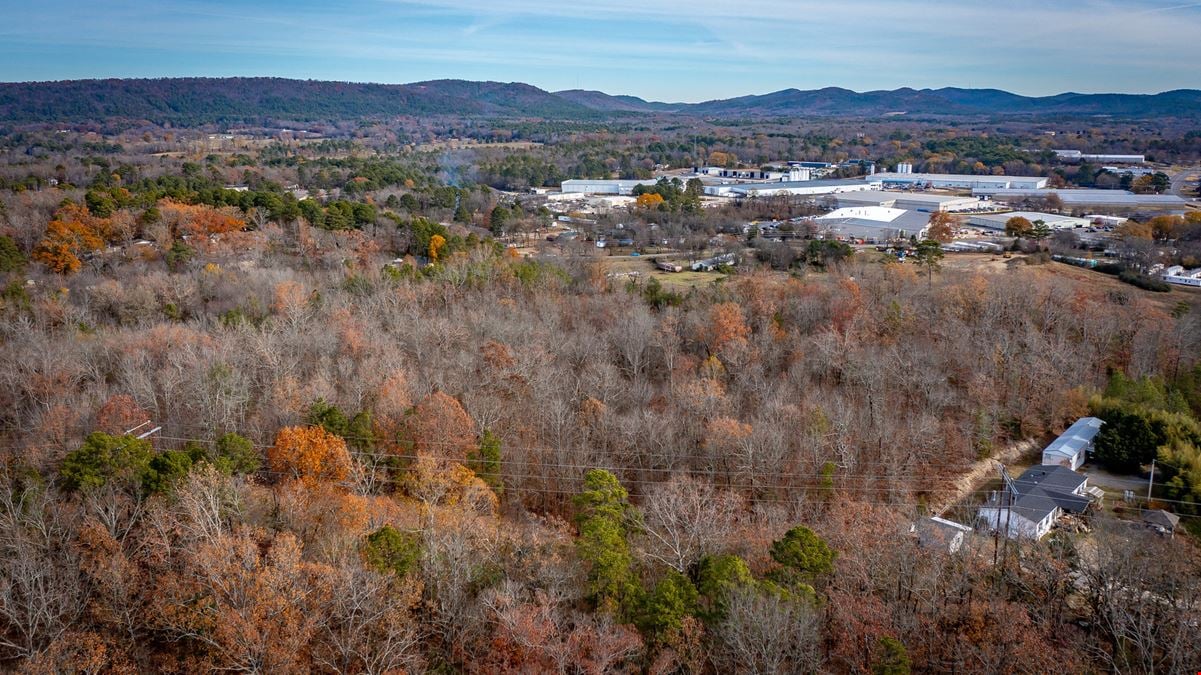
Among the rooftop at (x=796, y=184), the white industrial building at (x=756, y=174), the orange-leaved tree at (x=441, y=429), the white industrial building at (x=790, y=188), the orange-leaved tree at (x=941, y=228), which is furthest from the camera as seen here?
the white industrial building at (x=756, y=174)

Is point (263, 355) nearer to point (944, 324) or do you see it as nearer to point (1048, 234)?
point (944, 324)

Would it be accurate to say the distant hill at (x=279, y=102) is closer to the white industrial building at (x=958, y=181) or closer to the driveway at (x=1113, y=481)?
the white industrial building at (x=958, y=181)

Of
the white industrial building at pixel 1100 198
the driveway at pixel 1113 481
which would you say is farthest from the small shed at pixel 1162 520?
the white industrial building at pixel 1100 198

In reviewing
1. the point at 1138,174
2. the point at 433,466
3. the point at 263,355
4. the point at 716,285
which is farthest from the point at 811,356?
the point at 1138,174

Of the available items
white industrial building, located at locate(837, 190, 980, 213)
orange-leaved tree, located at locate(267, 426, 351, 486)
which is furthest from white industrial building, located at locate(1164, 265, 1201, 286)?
orange-leaved tree, located at locate(267, 426, 351, 486)

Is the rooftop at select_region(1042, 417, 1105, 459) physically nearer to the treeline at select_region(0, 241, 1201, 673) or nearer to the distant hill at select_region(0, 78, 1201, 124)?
the treeline at select_region(0, 241, 1201, 673)
